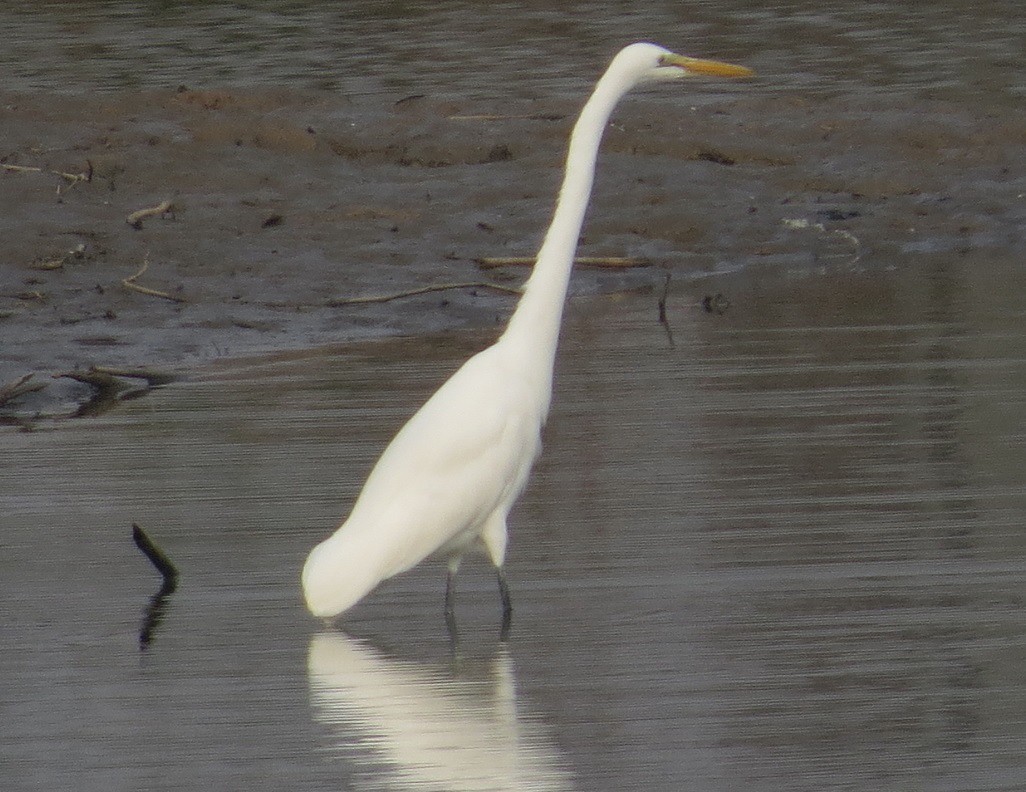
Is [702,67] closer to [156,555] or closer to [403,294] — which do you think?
[156,555]

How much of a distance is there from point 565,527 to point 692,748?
240 centimetres

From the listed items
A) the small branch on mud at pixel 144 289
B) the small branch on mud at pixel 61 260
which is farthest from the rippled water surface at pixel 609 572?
the small branch on mud at pixel 61 260

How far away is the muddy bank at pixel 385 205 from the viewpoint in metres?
12.2

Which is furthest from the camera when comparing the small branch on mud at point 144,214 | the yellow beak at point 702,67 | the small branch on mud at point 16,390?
the small branch on mud at point 144,214

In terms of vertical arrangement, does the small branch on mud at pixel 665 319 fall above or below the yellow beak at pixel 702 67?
below

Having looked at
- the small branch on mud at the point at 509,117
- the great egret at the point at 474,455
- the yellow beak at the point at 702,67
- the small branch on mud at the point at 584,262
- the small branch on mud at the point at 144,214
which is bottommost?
the small branch on mud at the point at 584,262

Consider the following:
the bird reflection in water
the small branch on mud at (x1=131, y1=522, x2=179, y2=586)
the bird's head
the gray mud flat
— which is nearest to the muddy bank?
the gray mud flat

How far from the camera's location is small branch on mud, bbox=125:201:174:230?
14.0 metres

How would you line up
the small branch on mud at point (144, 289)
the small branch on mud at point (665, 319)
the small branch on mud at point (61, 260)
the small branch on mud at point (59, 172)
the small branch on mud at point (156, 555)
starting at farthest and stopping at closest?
1. the small branch on mud at point (59, 172)
2. the small branch on mud at point (61, 260)
3. the small branch on mud at point (144, 289)
4. the small branch on mud at point (665, 319)
5. the small branch on mud at point (156, 555)

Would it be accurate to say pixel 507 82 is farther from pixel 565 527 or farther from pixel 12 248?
pixel 565 527

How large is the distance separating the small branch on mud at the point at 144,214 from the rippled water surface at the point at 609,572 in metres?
1.76

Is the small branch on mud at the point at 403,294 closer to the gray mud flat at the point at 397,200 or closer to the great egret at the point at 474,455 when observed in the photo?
the gray mud flat at the point at 397,200

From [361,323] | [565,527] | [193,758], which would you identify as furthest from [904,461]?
[361,323]

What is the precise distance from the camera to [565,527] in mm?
7367
